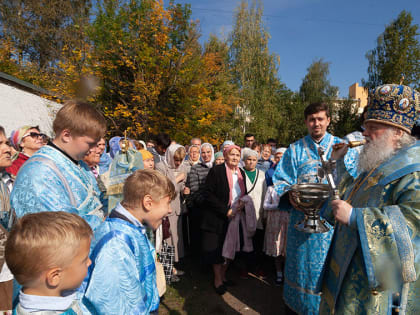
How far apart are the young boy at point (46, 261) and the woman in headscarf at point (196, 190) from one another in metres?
3.35

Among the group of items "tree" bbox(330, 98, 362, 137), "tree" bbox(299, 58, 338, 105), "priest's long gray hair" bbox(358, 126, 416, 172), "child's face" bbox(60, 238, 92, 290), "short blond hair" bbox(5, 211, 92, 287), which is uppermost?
"tree" bbox(299, 58, 338, 105)

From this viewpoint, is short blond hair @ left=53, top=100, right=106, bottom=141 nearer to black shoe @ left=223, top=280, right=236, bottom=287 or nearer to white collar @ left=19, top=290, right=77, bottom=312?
white collar @ left=19, top=290, right=77, bottom=312

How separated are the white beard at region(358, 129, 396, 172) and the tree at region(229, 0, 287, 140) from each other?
1921cm

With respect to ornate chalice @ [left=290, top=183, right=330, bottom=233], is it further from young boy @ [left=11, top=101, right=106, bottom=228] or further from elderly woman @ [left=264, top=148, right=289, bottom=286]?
elderly woman @ [left=264, top=148, right=289, bottom=286]

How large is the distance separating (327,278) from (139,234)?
4.54 ft

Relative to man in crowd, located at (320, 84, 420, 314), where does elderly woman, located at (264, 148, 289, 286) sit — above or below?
below

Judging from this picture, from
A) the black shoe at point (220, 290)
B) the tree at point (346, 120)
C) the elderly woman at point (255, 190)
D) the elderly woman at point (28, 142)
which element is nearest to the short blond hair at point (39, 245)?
the elderly woman at point (28, 142)

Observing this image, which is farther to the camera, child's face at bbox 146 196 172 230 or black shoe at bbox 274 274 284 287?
black shoe at bbox 274 274 284 287

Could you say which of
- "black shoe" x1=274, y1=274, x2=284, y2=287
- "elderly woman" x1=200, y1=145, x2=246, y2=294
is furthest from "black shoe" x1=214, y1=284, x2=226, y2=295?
"black shoe" x1=274, y1=274, x2=284, y2=287

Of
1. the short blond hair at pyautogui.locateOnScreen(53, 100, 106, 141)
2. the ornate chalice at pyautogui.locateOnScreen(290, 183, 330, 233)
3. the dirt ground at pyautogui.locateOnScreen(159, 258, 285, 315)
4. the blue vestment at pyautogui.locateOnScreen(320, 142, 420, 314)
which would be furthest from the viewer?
the dirt ground at pyautogui.locateOnScreen(159, 258, 285, 315)

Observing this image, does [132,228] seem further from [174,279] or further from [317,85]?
[317,85]

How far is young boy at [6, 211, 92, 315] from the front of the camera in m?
1.18

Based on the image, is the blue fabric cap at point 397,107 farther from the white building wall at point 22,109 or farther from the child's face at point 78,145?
the white building wall at point 22,109

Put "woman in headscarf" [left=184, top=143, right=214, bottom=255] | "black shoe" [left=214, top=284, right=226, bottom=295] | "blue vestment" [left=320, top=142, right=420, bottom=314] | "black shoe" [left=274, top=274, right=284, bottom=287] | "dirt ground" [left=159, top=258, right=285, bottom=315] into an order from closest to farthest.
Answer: "blue vestment" [left=320, top=142, right=420, bottom=314]
"dirt ground" [left=159, top=258, right=285, bottom=315]
"black shoe" [left=214, top=284, right=226, bottom=295]
"black shoe" [left=274, top=274, right=284, bottom=287]
"woman in headscarf" [left=184, top=143, right=214, bottom=255]
